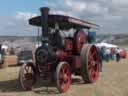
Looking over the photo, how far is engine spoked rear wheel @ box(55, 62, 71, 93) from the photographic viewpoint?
1231cm

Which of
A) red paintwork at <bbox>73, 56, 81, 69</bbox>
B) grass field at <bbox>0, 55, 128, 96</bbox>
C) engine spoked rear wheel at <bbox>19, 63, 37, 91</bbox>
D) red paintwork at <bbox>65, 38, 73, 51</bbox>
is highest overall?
red paintwork at <bbox>65, 38, 73, 51</bbox>

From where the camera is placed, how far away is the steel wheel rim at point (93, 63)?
48.5 ft

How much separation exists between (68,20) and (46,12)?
81 centimetres

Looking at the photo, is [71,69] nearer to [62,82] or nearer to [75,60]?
[75,60]

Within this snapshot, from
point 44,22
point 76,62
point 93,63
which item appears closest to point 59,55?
point 76,62

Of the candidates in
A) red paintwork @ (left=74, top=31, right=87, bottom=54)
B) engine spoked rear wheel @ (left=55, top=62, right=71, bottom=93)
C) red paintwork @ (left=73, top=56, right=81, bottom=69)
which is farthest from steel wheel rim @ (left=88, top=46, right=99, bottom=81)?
engine spoked rear wheel @ (left=55, top=62, right=71, bottom=93)

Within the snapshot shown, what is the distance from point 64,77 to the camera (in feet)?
42.2

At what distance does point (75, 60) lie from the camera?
46.1ft

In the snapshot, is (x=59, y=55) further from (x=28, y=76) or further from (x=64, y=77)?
(x=28, y=76)

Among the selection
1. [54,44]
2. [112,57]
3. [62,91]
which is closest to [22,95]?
[62,91]

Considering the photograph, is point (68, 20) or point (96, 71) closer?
point (68, 20)

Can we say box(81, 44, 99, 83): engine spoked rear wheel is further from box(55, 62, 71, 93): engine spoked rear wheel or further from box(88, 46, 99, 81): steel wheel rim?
box(55, 62, 71, 93): engine spoked rear wheel

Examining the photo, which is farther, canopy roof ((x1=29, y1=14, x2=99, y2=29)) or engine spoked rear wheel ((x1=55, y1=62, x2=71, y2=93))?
canopy roof ((x1=29, y1=14, x2=99, y2=29))

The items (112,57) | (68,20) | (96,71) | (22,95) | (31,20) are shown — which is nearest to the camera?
(22,95)
